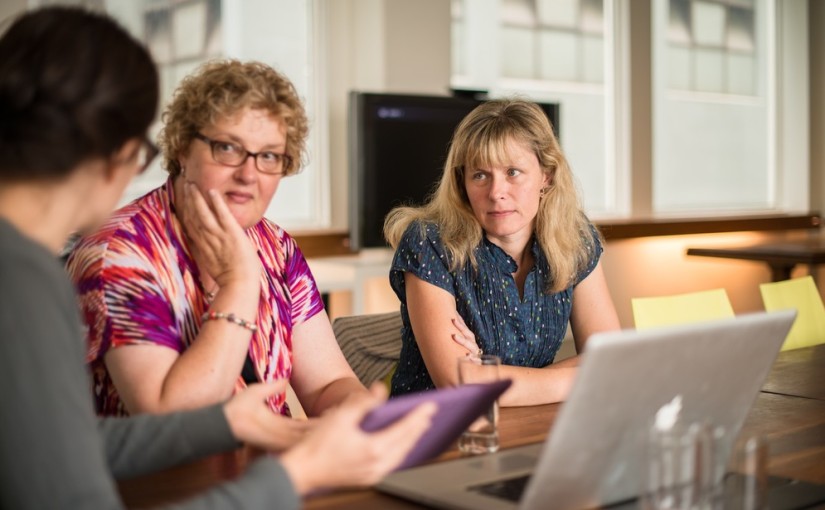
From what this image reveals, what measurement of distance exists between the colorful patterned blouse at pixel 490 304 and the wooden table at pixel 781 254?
133 inches

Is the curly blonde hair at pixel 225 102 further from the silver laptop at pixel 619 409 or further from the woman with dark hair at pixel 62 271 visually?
the silver laptop at pixel 619 409

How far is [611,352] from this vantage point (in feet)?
3.47

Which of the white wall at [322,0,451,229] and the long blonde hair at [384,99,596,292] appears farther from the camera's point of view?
the white wall at [322,0,451,229]

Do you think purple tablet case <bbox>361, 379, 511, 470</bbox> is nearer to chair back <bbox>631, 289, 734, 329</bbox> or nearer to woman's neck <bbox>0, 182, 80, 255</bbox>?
woman's neck <bbox>0, 182, 80, 255</bbox>

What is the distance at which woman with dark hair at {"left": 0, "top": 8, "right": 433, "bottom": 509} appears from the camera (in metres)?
0.96

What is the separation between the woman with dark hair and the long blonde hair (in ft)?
4.23

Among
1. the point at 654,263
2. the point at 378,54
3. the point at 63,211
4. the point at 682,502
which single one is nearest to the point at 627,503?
the point at 682,502

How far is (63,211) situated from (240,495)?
0.35 metres

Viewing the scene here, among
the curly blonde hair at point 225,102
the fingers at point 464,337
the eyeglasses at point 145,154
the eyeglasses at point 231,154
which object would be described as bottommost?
the fingers at point 464,337

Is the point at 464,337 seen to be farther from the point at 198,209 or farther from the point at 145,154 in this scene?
the point at 145,154

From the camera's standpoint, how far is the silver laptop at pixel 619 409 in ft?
3.57

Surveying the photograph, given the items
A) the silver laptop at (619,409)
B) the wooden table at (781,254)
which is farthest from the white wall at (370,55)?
the silver laptop at (619,409)

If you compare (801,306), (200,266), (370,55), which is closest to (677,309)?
(801,306)

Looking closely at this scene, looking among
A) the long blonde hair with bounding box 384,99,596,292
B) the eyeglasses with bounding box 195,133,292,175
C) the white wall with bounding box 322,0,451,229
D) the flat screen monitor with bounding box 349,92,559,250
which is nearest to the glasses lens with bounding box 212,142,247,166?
the eyeglasses with bounding box 195,133,292,175
